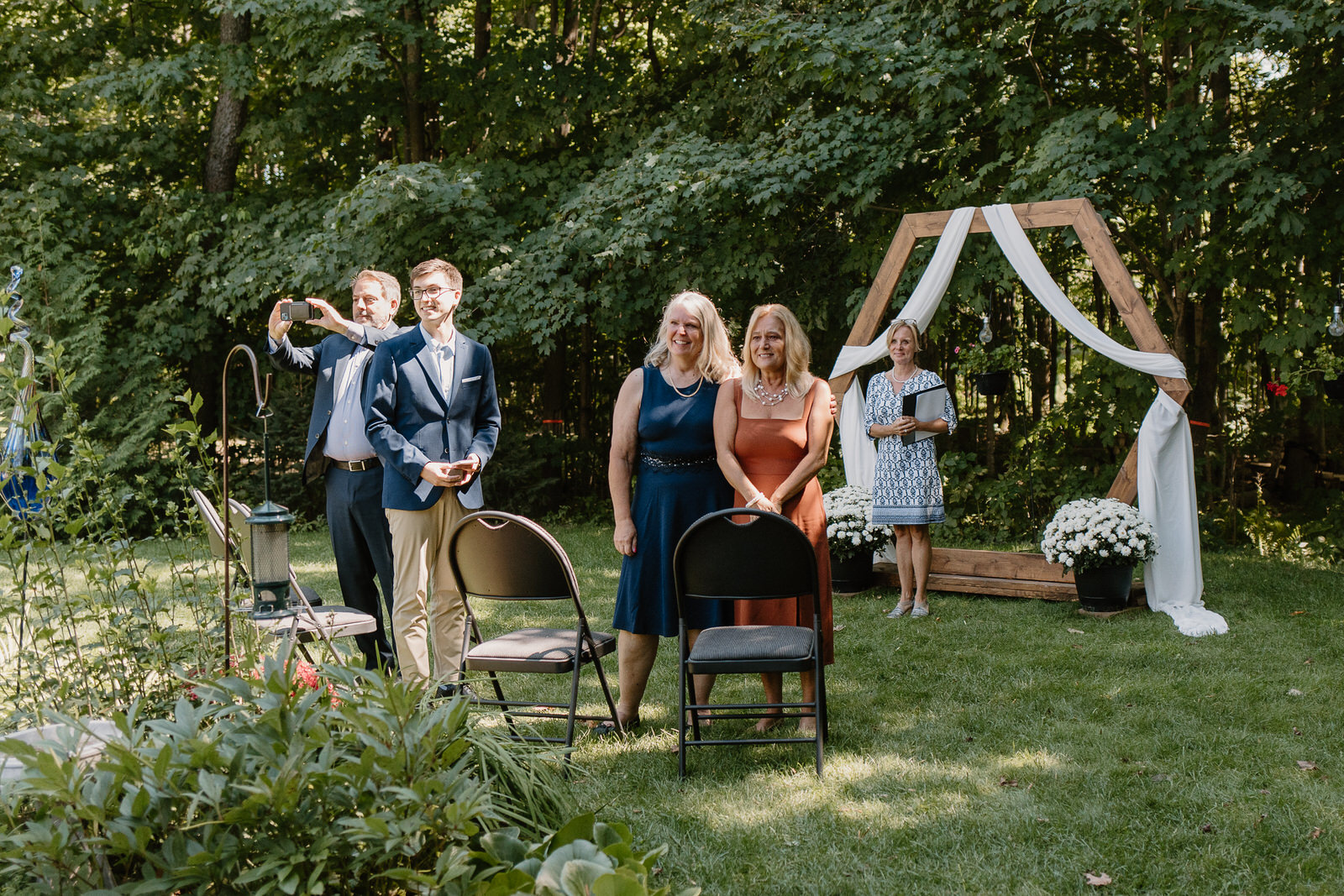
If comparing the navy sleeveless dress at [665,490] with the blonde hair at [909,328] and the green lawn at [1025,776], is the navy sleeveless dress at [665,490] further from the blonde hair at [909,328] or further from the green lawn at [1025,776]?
the blonde hair at [909,328]

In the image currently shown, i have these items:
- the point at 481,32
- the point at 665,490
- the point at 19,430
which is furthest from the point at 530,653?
the point at 481,32

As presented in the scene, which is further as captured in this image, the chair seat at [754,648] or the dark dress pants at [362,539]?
the dark dress pants at [362,539]

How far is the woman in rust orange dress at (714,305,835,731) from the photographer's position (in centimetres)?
380

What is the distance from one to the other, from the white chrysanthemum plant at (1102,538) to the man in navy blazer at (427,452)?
3.70 metres

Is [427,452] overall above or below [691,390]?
below

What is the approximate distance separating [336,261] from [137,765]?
8.63m

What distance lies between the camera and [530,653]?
11.4ft

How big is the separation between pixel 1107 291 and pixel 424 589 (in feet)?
17.1

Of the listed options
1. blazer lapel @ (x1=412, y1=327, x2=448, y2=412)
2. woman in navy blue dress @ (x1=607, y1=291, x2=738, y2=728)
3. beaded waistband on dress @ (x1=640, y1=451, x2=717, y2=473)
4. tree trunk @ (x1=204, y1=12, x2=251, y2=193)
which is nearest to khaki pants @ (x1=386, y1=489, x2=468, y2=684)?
blazer lapel @ (x1=412, y1=327, x2=448, y2=412)

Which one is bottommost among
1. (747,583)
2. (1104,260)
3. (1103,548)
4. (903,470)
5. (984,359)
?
(1103,548)

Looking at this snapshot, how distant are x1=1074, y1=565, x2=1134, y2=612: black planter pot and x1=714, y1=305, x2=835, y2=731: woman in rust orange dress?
2.79 m

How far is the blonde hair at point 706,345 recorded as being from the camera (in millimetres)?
3721

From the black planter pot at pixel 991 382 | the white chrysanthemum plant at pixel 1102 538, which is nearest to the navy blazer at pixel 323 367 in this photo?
the white chrysanthemum plant at pixel 1102 538

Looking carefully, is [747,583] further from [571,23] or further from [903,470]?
[571,23]
